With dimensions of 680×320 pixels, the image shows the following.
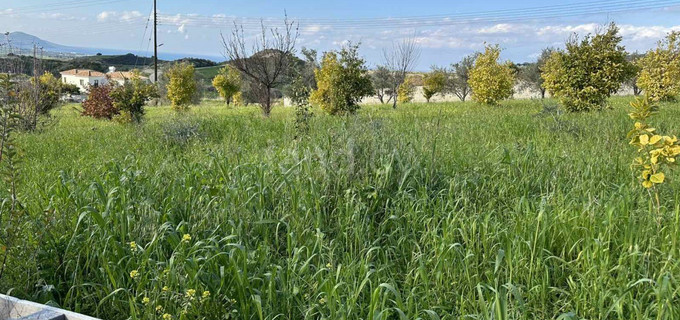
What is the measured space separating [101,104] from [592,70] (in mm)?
15934

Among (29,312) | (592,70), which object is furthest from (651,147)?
(592,70)

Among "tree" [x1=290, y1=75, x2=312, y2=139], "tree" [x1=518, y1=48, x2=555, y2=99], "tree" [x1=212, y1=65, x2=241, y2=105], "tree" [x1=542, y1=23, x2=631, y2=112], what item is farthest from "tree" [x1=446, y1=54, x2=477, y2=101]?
"tree" [x1=290, y1=75, x2=312, y2=139]

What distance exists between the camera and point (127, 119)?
44.6 ft

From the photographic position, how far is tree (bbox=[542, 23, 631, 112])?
13.0m

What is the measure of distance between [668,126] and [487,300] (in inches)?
282

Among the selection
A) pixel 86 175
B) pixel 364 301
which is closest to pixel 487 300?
pixel 364 301

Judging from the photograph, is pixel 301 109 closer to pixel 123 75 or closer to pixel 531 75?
pixel 123 75

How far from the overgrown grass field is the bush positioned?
11.5m

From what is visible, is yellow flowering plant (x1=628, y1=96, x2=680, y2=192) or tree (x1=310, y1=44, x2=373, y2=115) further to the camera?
tree (x1=310, y1=44, x2=373, y2=115)

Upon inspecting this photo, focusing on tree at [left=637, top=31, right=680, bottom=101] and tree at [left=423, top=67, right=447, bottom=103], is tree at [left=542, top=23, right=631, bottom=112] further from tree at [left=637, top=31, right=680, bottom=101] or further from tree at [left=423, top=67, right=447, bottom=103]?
tree at [left=423, top=67, right=447, bottom=103]

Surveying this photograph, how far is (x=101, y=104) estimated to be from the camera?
16.1 metres

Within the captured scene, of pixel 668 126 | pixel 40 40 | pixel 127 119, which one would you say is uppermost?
pixel 40 40

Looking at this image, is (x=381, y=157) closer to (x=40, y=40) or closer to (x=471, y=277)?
(x=471, y=277)

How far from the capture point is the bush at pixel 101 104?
51.9ft
